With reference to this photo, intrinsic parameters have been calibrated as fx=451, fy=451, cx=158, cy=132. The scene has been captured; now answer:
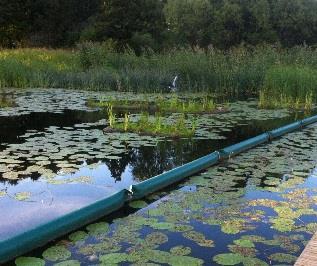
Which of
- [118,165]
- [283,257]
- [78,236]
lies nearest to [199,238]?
[283,257]

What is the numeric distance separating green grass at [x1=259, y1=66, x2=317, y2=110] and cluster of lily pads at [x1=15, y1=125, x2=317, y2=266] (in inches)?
269

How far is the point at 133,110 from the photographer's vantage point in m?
10.3

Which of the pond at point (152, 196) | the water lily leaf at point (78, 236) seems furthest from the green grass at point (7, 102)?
the water lily leaf at point (78, 236)

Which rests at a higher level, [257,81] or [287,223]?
[257,81]

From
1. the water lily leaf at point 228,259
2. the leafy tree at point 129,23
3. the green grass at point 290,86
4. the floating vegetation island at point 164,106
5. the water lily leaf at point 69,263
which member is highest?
the leafy tree at point 129,23

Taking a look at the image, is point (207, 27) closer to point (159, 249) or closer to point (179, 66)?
point (179, 66)

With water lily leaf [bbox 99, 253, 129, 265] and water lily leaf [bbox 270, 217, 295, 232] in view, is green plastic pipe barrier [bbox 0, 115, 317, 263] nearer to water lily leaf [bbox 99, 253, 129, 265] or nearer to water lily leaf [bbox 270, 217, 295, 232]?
water lily leaf [bbox 99, 253, 129, 265]

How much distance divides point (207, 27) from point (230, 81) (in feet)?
100

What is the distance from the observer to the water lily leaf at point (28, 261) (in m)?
2.89

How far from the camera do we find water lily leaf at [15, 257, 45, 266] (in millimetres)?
2893

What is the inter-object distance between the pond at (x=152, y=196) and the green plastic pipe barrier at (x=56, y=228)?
10cm

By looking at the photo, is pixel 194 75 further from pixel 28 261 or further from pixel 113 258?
pixel 28 261

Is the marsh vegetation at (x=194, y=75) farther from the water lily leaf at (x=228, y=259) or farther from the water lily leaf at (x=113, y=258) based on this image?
the water lily leaf at (x=113, y=258)

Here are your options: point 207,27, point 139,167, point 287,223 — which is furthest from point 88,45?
point 207,27
